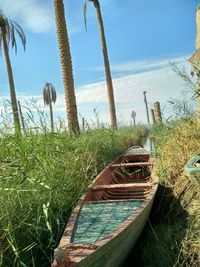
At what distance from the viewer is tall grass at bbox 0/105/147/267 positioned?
3.91 m

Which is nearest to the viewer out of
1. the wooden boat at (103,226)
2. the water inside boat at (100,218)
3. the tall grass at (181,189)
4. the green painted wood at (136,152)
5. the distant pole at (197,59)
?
the wooden boat at (103,226)

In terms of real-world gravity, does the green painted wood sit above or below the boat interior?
above

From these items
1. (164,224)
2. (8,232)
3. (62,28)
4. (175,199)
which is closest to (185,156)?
(175,199)

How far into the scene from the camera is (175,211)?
5.61m

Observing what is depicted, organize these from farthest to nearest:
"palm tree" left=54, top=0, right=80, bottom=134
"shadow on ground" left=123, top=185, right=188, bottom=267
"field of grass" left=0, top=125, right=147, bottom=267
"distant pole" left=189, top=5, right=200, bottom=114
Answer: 1. "palm tree" left=54, top=0, right=80, bottom=134
2. "distant pole" left=189, top=5, right=200, bottom=114
3. "shadow on ground" left=123, top=185, right=188, bottom=267
4. "field of grass" left=0, top=125, right=147, bottom=267

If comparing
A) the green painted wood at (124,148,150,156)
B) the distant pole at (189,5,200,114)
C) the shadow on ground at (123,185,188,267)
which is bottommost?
the shadow on ground at (123,185,188,267)

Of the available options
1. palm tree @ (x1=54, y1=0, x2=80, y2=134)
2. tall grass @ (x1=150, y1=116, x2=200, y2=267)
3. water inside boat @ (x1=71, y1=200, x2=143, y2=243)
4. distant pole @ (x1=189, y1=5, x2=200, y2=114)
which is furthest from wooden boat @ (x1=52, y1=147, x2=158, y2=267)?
palm tree @ (x1=54, y1=0, x2=80, y2=134)

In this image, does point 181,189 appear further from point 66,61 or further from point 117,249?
point 66,61

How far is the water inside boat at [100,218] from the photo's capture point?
430cm

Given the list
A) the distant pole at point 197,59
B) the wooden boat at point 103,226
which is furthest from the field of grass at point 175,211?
the distant pole at point 197,59

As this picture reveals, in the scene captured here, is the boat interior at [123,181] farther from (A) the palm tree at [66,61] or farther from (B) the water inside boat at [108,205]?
(A) the palm tree at [66,61]

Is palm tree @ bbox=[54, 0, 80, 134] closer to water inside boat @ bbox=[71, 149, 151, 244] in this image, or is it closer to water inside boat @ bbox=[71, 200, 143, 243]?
water inside boat @ bbox=[71, 149, 151, 244]

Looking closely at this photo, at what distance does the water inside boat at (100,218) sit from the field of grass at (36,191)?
Answer: 0.23 meters

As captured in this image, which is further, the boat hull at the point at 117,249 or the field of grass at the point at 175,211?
the field of grass at the point at 175,211
